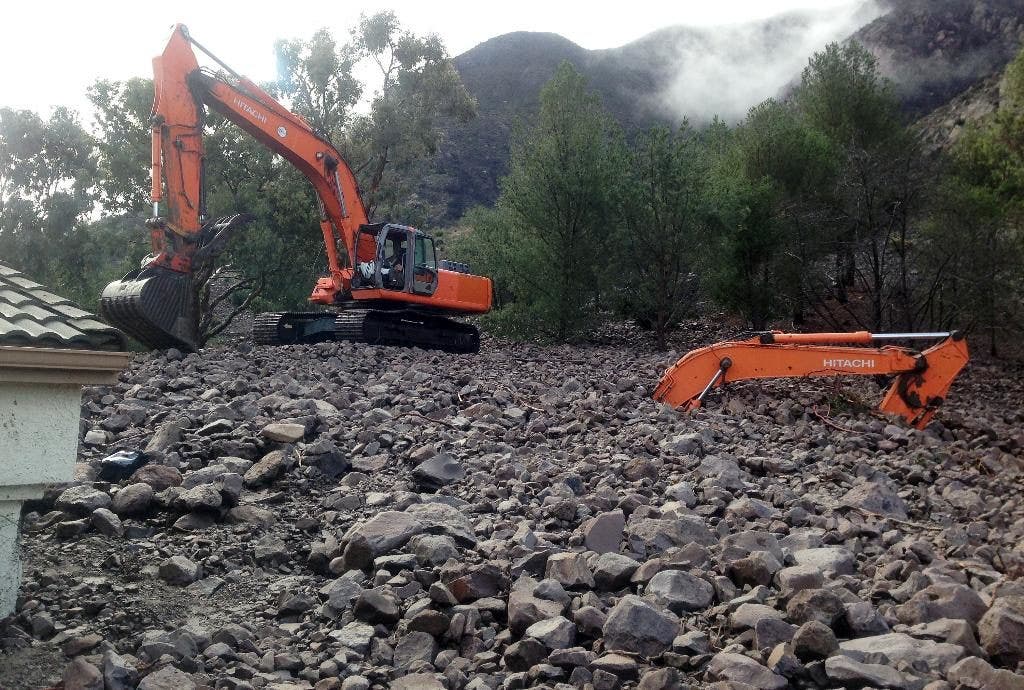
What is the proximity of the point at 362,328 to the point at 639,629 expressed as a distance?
34.3ft

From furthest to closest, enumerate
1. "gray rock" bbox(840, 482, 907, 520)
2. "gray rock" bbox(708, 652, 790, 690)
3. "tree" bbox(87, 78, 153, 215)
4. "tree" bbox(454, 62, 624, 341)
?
"tree" bbox(87, 78, 153, 215)
"tree" bbox(454, 62, 624, 341)
"gray rock" bbox(840, 482, 907, 520)
"gray rock" bbox(708, 652, 790, 690)


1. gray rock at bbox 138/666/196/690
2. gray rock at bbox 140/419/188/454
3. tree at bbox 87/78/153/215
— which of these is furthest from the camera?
tree at bbox 87/78/153/215

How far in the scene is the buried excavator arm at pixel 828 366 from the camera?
29.6 ft

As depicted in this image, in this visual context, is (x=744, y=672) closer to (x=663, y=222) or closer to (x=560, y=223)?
(x=663, y=222)

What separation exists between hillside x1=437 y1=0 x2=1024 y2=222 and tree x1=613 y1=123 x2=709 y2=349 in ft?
71.4

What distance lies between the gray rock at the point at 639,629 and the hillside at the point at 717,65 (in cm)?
3765

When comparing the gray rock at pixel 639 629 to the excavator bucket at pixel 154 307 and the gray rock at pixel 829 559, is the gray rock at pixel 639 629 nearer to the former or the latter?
the gray rock at pixel 829 559

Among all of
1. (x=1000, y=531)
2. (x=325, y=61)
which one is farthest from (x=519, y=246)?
(x=1000, y=531)

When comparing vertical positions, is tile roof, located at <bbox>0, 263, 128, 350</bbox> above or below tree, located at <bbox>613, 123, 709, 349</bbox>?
below

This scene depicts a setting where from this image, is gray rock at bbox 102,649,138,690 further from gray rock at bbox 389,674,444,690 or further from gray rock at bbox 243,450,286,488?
gray rock at bbox 243,450,286,488

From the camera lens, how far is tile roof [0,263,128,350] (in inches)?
139

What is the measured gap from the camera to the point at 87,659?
362 cm

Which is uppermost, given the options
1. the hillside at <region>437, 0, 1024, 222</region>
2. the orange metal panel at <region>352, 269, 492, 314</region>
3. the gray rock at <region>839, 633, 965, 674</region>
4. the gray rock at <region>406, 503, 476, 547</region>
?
the hillside at <region>437, 0, 1024, 222</region>

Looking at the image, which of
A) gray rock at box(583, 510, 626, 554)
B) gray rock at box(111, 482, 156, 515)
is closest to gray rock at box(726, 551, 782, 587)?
gray rock at box(583, 510, 626, 554)
